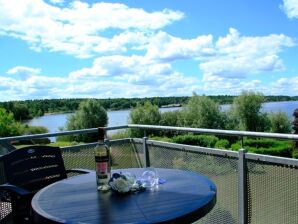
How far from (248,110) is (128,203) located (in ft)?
117

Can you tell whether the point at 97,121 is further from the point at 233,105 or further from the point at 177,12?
the point at 177,12

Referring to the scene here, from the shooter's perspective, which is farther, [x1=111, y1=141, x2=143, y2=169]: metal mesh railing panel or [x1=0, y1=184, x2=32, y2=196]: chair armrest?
[x1=111, y1=141, x2=143, y2=169]: metal mesh railing panel

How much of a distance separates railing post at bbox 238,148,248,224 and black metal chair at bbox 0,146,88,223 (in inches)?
49.1

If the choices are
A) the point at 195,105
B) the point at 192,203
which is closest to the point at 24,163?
the point at 192,203

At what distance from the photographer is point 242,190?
3.16m

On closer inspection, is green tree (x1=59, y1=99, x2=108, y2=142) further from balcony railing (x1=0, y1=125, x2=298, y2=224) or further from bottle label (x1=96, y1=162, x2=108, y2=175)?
bottle label (x1=96, y1=162, x2=108, y2=175)

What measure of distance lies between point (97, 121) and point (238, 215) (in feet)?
120

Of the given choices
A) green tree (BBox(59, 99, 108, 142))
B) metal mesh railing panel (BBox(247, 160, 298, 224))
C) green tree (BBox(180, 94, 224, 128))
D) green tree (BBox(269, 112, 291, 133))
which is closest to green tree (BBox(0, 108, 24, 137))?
green tree (BBox(59, 99, 108, 142))

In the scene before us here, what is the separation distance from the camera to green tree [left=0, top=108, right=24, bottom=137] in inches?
1438

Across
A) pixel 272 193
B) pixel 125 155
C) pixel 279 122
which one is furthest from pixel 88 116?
pixel 272 193

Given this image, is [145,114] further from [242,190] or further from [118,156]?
[242,190]

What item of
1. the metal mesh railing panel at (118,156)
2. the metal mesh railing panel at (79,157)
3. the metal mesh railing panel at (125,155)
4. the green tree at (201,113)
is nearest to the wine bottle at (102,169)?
the metal mesh railing panel at (79,157)

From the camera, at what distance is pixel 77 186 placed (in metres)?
2.27

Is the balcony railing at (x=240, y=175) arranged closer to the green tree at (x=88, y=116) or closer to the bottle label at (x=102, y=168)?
the bottle label at (x=102, y=168)
